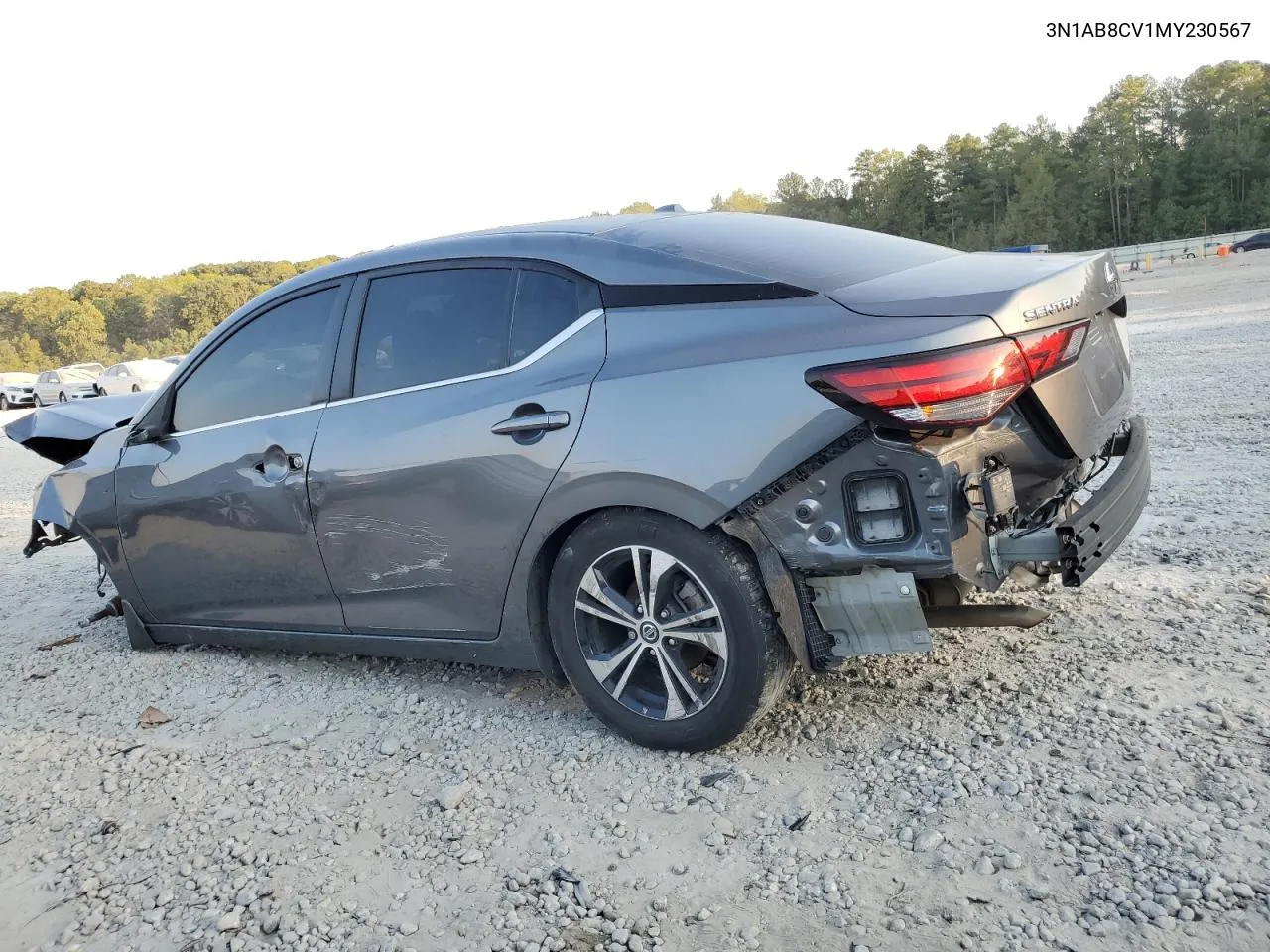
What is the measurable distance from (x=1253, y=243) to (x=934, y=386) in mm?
53901

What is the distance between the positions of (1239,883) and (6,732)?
4353 mm

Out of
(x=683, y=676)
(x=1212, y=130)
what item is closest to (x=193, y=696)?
(x=683, y=676)

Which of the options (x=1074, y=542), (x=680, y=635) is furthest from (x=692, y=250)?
(x=1074, y=542)

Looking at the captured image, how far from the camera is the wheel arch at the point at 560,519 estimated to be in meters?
2.89

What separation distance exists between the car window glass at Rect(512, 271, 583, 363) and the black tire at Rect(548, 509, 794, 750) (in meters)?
0.64

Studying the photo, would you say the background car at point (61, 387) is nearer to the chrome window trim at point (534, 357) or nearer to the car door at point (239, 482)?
the car door at point (239, 482)

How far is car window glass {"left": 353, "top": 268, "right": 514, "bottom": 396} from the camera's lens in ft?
11.2

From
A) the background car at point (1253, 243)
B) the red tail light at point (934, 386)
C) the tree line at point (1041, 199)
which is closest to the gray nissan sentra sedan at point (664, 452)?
the red tail light at point (934, 386)

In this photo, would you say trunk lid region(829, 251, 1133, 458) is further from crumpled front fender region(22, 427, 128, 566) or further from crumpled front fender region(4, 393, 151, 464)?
crumpled front fender region(4, 393, 151, 464)

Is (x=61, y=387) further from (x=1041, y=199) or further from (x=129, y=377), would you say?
(x=1041, y=199)

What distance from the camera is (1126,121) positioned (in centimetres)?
8488

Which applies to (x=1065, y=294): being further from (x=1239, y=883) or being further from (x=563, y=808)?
(x=563, y=808)

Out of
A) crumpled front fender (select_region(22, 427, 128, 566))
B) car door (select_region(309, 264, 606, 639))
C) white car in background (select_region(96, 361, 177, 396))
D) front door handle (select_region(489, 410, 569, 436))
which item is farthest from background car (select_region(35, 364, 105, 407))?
front door handle (select_region(489, 410, 569, 436))

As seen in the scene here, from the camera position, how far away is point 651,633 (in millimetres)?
3098
